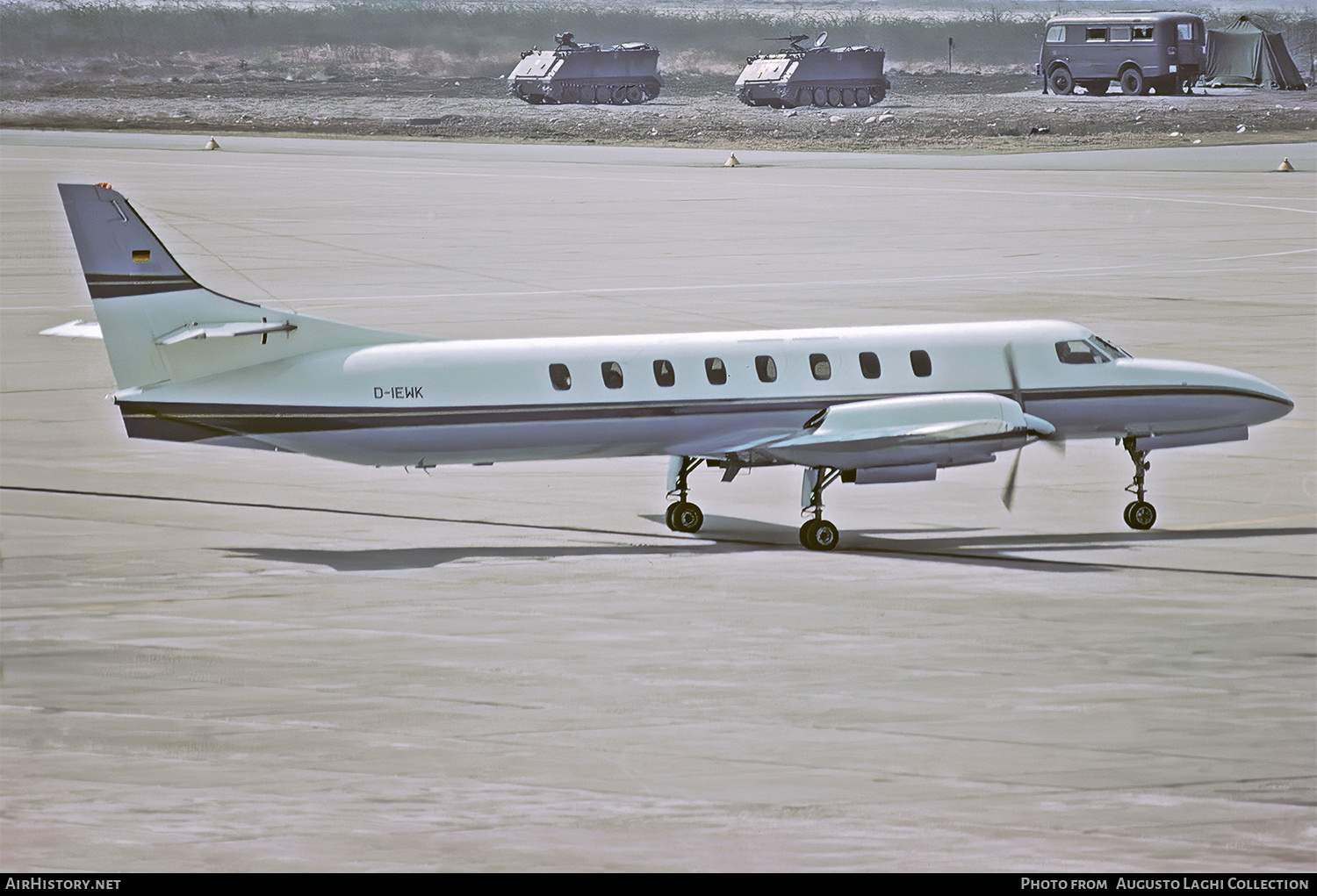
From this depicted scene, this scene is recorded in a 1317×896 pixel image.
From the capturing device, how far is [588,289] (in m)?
71.9

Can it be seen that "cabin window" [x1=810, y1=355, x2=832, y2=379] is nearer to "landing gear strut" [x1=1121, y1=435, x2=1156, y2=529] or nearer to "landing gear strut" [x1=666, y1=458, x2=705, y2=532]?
"landing gear strut" [x1=666, y1=458, x2=705, y2=532]

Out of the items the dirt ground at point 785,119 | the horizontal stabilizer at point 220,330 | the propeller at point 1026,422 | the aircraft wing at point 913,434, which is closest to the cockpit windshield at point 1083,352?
the propeller at point 1026,422

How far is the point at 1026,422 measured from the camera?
31.0m

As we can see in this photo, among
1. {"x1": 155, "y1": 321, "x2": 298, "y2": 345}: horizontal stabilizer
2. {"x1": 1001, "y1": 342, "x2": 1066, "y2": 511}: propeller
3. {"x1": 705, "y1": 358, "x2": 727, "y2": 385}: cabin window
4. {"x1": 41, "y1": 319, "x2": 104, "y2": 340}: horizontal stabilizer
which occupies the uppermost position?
{"x1": 155, "y1": 321, "x2": 298, "y2": 345}: horizontal stabilizer

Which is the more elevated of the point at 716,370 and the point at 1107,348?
the point at 716,370

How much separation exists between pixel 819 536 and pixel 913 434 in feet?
7.56

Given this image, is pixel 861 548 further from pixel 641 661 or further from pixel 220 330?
pixel 220 330

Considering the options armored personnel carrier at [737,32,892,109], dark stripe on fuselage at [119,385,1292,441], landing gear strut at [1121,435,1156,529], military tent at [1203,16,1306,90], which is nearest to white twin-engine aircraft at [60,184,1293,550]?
dark stripe on fuselage at [119,385,1292,441]

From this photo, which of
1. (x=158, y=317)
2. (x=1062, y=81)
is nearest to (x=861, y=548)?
(x=158, y=317)

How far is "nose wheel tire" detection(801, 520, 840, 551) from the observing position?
105 ft

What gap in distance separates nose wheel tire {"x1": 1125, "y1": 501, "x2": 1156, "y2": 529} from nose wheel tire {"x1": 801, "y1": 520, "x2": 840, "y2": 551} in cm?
518

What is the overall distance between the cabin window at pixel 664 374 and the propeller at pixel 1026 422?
513cm

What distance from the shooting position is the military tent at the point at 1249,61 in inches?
6663

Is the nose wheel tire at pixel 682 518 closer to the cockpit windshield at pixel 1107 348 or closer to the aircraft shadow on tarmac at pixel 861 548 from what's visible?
the aircraft shadow on tarmac at pixel 861 548
